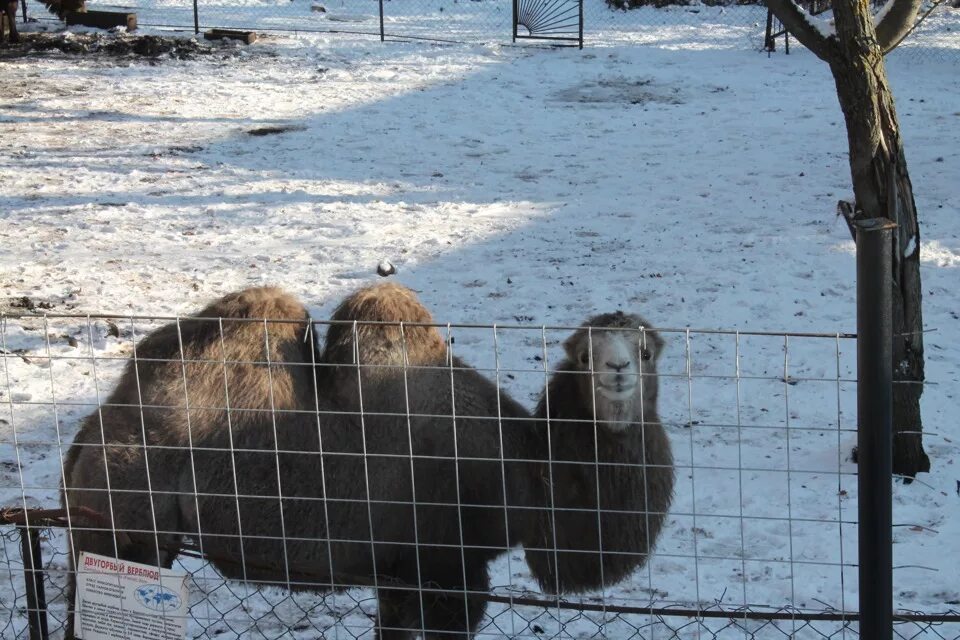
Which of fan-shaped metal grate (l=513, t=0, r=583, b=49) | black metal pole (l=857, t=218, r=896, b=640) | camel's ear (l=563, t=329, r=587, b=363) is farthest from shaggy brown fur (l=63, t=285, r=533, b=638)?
fan-shaped metal grate (l=513, t=0, r=583, b=49)

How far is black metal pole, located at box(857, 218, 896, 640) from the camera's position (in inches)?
110

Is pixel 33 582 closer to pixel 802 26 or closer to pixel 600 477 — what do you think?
pixel 600 477

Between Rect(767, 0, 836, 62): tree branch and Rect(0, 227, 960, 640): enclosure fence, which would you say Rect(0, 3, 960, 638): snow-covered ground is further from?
Rect(767, 0, 836, 62): tree branch

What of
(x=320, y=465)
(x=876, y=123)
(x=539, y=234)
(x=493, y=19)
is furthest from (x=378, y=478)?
(x=493, y=19)

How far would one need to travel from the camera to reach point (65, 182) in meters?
10.8

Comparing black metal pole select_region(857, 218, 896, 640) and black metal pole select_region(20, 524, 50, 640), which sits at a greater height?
black metal pole select_region(857, 218, 896, 640)

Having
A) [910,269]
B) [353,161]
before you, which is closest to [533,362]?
[910,269]

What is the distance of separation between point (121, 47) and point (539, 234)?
32.3ft

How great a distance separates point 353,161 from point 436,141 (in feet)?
3.99

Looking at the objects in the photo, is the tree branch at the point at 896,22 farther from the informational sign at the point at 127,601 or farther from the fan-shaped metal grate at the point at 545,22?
the fan-shaped metal grate at the point at 545,22

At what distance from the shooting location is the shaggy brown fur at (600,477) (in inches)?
152

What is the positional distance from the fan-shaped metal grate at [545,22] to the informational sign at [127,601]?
606 inches

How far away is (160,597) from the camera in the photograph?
3.67 metres

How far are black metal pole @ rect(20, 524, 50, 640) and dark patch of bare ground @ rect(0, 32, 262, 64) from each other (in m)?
13.2
